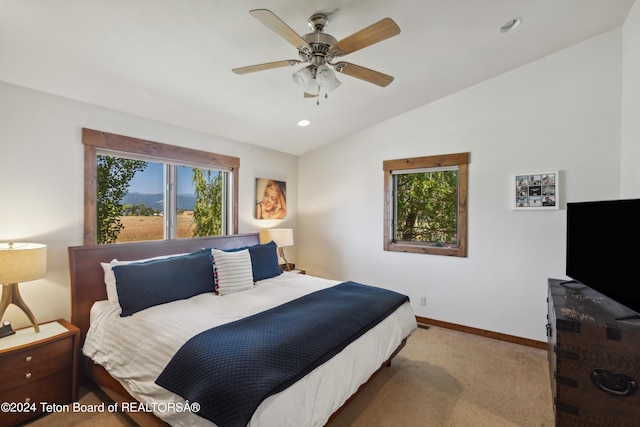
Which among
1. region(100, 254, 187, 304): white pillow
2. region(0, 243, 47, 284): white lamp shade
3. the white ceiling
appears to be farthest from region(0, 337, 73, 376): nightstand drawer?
the white ceiling

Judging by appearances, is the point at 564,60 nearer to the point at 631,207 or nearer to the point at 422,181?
the point at 422,181

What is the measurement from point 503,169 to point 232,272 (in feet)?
10.2

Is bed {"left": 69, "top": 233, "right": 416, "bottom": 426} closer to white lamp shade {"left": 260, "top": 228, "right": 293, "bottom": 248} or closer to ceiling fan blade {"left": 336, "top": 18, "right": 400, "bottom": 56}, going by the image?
white lamp shade {"left": 260, "top": 228, "right": 293, "bottom": 248}

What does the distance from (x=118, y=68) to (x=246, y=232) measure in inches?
93.7

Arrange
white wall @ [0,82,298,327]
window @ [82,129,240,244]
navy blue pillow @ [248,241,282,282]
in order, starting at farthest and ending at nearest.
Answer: navy blue pillow @ [248,241,282,282], window @ [82,129,240,244], white wall @ [0,82,298,327]

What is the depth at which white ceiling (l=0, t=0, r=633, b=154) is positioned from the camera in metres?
1.85

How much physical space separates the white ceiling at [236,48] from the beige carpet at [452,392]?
8.27 feet

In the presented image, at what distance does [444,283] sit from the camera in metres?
3.70

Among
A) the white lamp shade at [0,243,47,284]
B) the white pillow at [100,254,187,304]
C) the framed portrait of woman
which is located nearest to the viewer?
the white lamp shade at [0,243,47,284]

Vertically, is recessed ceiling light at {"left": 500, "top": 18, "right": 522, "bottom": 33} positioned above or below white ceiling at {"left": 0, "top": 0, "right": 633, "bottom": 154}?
above

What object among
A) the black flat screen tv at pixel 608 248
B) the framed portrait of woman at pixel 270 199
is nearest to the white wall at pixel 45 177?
the framed portrait of woman at pixel 270 199

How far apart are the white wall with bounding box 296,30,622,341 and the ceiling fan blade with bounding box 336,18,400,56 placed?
2.28 metres

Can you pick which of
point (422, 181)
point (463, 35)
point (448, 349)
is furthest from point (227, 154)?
point (448, 349)

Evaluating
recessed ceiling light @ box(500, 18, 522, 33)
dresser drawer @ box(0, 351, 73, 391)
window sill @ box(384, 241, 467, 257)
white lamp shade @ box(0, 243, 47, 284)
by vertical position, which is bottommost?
dresser drawer @ box(0, 351, 73, 391)
